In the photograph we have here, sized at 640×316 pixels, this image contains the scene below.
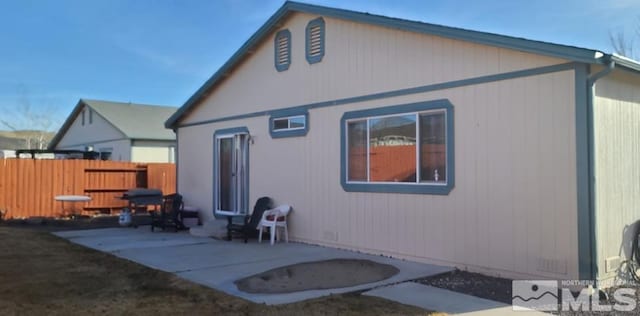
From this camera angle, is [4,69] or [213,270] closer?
[213,270]

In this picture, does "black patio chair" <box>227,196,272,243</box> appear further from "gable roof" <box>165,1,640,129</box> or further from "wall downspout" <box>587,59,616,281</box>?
"wall downspout" <box>587,59,616,281</box>

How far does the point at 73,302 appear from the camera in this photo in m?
5.49

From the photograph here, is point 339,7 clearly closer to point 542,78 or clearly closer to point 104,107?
point 542,78

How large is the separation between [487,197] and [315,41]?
4454 mm

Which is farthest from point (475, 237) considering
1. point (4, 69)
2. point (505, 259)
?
point (4, 69)

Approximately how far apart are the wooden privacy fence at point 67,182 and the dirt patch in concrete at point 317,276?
9975 mm

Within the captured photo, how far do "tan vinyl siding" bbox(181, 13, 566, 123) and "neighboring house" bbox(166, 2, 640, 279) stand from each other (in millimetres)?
22

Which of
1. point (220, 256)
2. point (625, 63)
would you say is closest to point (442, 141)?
point (625, 63)

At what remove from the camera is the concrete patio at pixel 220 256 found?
20.8ft

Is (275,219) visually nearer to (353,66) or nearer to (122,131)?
(353,66)

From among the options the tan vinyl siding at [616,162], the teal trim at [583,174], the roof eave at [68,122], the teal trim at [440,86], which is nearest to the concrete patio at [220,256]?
the teal trim at [583,174]

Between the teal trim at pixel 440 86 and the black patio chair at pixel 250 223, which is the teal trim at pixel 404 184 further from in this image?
the black patio chair at pixel 250 223

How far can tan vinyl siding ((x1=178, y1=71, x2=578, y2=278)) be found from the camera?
20.2ft

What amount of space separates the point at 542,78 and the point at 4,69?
1240 inches
